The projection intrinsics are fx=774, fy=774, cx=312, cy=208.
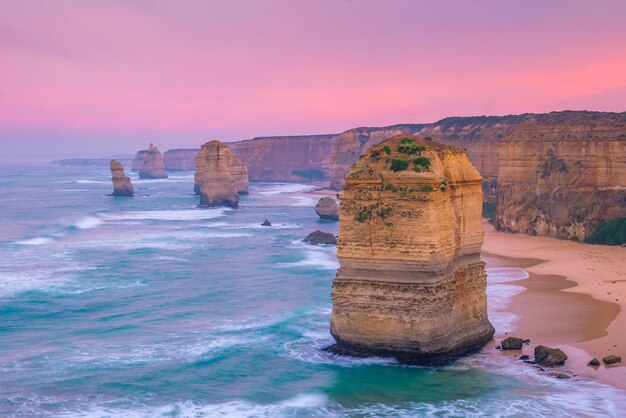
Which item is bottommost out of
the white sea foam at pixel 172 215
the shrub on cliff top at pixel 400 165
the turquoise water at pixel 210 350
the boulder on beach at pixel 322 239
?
the turquoise water at pixel 210 350

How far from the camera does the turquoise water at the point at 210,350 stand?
22.5 meters

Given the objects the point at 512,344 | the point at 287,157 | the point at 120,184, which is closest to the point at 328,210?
the point at 512,344

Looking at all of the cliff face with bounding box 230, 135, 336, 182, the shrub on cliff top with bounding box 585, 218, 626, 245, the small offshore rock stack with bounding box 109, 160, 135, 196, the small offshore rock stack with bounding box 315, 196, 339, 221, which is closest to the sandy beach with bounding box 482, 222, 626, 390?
the shrub on cliff top with bounding box 585, 218, 626, 245

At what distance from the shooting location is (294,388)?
2419 centimetres

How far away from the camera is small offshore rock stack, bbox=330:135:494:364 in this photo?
2464cm

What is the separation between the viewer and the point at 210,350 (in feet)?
93.8

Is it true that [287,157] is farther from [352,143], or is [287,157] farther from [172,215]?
[172,215]

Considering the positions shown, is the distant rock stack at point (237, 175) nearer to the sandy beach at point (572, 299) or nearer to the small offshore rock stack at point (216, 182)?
the small offshore rock stack at point (216, 182)

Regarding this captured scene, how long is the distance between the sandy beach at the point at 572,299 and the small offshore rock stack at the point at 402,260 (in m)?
3.73

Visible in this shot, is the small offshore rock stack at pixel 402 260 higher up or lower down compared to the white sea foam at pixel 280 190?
higher up

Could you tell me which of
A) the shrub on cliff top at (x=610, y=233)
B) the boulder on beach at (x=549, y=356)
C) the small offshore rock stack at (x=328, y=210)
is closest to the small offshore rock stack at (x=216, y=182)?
the small offshore rock stack at (x=328, y=210)

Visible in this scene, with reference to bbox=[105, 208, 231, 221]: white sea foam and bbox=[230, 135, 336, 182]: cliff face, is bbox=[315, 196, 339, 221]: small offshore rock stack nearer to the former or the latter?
bbox=[105, 208, 231, 221]: white sea foam

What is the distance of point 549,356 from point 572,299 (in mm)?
10862

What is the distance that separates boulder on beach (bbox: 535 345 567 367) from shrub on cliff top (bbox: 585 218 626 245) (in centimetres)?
2697
